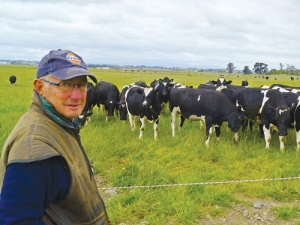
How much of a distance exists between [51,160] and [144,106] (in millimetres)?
9735

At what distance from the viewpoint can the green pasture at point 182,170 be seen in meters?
5.59

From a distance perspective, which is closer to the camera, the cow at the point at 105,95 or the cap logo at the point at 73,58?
the cap logo at the point at 73,58

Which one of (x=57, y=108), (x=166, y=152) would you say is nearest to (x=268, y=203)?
(x=166, y=152)

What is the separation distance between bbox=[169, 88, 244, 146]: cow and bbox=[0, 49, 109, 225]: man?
8.41m

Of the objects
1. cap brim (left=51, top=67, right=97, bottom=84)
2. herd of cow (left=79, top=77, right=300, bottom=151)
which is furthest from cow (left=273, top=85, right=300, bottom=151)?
cap brim (left=51, top=67, right=97, bottom=84)

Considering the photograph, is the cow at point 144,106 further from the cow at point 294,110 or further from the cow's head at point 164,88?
the cow at point 294,110

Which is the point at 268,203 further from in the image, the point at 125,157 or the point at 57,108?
the point at 57,108

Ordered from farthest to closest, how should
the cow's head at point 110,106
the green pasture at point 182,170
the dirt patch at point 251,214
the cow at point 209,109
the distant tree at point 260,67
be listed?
1. the distant tree at point 260,67
2. the cow's head at point 110,106
3. the cow at point 209,109
4. the green pasture at point 182,170
5. the dirt patch at point 251,214

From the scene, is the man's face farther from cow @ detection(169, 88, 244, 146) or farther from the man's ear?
cow @ detection(169, 88, 244, 146)

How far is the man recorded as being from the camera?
1544mm

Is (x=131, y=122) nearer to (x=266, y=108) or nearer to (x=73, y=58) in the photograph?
(x=266, y=108)

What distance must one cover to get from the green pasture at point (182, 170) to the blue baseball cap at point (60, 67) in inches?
154

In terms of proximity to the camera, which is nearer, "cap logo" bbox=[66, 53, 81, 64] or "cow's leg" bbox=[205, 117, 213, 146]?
"cap logo" bbox=[66, 53, 81, 64]

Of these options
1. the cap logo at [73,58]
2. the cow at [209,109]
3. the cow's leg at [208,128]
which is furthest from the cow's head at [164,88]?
the cap logo at [73,58]
